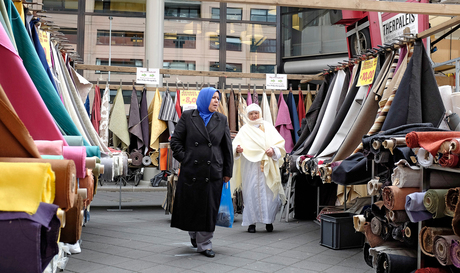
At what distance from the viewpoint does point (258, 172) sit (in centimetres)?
548

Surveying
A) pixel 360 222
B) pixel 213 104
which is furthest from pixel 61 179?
pixel 213 104

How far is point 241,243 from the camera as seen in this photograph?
4.75 metres

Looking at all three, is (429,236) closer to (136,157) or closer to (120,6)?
(136,157)

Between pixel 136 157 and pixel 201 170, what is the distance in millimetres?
2828

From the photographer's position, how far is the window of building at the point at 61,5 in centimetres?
1172

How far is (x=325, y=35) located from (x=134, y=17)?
521cm

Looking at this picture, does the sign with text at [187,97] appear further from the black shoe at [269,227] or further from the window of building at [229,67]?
the window of building at [229,67]

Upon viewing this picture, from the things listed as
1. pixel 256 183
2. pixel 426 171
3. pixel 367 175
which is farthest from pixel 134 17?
pixel 426 171

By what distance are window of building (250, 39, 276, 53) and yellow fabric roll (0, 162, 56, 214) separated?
11.8 metres

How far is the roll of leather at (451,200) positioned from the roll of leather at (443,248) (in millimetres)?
122

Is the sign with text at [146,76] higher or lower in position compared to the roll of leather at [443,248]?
higher

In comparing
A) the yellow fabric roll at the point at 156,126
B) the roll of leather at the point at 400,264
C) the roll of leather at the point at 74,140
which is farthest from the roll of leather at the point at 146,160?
the roll of leather at the point at 400,264

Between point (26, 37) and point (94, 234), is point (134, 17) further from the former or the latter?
point (26, 37)

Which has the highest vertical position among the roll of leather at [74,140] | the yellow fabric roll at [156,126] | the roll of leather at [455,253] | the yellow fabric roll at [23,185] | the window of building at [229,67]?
the window of building at [229,67]
